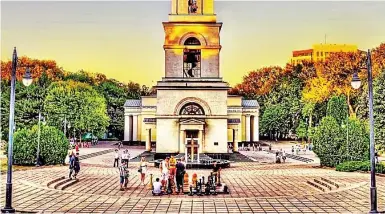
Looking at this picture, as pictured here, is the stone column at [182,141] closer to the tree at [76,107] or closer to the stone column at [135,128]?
the stone column at [135,128]

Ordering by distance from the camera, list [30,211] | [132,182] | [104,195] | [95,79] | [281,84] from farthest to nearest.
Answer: [95,79]
[281,84]
[132,182]
[104,195]
[30,211]

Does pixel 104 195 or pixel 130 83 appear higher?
pixel 130 83

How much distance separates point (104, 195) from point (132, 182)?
14.9 feet

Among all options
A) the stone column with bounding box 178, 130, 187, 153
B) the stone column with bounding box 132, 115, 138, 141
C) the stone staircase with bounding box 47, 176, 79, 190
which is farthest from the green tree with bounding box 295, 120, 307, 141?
the stone staircase with bounding box 47, 176, 79, 190

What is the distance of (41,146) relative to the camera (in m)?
29.3

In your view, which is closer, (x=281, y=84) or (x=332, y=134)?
(x=332, y=134)

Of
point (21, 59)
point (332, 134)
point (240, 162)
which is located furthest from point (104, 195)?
point (21, 59)

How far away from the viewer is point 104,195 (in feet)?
58.3

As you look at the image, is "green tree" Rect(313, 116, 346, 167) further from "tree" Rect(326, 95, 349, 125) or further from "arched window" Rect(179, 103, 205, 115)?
"arched window" Rect(179, 103, 205, 115)

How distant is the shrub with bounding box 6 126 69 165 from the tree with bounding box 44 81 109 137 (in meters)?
26.0

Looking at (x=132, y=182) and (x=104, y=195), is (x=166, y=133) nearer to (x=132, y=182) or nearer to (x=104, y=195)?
(x=132, y=182)

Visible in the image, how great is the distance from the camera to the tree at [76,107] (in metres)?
56.5

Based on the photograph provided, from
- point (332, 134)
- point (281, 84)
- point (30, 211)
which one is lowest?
point (30, 211)

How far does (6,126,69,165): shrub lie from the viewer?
28641 mm
